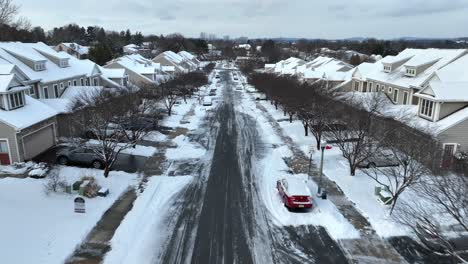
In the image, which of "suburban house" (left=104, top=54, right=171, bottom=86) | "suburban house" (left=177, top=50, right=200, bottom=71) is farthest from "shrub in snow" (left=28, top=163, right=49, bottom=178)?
"suburban house" (left=177, top=50, right=200, bottom=71)

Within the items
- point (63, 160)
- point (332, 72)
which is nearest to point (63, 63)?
point (63, 160)

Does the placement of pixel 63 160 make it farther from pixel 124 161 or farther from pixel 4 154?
pixel 124 161

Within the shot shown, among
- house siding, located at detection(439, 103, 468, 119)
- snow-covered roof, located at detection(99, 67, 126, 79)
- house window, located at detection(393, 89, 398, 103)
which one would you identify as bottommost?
house window, located at detection(393, 89, 398, 103)

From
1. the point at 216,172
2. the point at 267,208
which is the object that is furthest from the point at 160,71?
the point at 267,208

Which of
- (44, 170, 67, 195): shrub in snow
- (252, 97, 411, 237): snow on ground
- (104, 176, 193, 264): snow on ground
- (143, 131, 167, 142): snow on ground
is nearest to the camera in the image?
(104, 176, 193, 264): snow on ground

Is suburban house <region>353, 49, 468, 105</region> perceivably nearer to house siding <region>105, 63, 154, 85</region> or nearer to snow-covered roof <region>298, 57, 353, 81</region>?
snow-covered roof <region>298, 57, 353, 81</region>

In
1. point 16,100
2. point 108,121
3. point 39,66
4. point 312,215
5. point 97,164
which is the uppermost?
point 39,66
